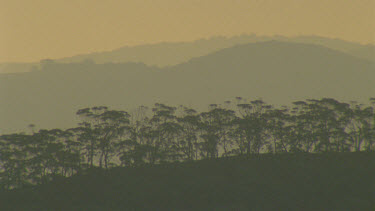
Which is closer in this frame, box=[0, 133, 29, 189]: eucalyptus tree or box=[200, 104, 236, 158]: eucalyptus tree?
box=[0, 133, 29, 189]: eucalyptus tree

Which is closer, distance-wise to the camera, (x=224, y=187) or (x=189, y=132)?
(x=224, y=187)

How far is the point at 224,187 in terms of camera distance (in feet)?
344

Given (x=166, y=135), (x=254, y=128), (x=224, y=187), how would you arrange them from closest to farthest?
(x=224, y=187)
(x=166, y=135)
(x=254, y=128)

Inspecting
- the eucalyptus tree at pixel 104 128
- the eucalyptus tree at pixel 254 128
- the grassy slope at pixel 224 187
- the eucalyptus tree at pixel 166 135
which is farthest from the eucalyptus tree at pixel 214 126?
the eucalyptus tree at pixel 104 128

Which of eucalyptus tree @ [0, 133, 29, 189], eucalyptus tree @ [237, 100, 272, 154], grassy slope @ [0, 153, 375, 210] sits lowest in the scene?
grassy slope @ [0, 153, 375, 210]

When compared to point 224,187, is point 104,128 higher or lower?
higher

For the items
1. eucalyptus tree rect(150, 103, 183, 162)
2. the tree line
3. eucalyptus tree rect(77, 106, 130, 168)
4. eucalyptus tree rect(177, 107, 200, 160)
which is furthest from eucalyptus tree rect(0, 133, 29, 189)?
eucalyptus tree rect(177, 107, 200, 160)

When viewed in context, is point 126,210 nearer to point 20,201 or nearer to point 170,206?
point 170,206

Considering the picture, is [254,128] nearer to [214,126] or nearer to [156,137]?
[214,126]

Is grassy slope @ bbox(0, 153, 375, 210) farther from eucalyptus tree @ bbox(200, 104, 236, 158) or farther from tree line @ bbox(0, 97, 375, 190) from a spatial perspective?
eucalyptus tree @ bbox(200, 104, 236, 158)

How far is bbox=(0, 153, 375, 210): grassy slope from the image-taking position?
97.1 m

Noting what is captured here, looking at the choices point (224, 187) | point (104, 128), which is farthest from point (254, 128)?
point (104, 128)

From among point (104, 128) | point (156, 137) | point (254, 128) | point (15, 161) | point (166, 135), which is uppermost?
point (104, 128)

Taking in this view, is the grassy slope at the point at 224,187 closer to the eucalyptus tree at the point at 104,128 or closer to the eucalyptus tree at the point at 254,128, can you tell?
the eucalyptus tree at the point at 104,128
